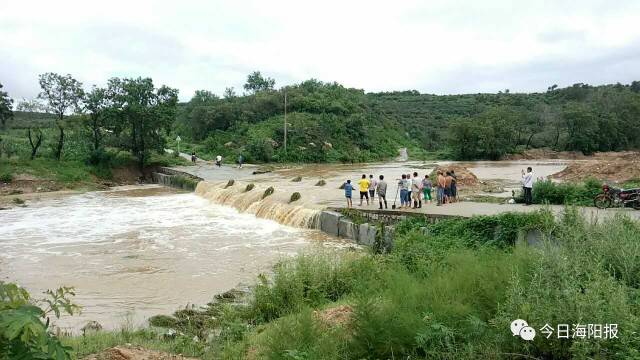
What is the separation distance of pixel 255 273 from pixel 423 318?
845 centimetres

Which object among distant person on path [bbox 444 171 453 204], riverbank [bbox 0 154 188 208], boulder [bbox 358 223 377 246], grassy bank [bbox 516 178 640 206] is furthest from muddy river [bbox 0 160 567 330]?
grassy bank [bbox 516 178 640 206]

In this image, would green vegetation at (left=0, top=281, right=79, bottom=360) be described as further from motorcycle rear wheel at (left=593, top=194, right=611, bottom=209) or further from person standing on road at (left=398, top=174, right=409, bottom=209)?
motorcycle rear wheel at (left=593, top=194, right=611, bottom=209)

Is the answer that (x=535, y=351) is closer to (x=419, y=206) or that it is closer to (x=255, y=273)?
(x=255, y=273)

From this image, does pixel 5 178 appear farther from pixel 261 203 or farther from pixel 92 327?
pixel 92 327

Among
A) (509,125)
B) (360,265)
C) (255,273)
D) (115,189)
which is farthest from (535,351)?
(509,125)

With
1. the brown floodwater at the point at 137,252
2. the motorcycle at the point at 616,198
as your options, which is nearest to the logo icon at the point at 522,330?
the brown floodwater at the point at 137,252

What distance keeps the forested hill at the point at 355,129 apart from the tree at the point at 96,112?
48.8 ft

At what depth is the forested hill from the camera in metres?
55.4

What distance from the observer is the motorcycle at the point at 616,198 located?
45.7 feet

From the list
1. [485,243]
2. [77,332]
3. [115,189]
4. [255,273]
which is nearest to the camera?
[77,332]

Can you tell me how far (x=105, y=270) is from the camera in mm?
13773

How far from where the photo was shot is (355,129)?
64.1 metres

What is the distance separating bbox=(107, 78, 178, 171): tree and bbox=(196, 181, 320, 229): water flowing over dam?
10.3 metres

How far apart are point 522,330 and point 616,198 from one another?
12.4 meters
